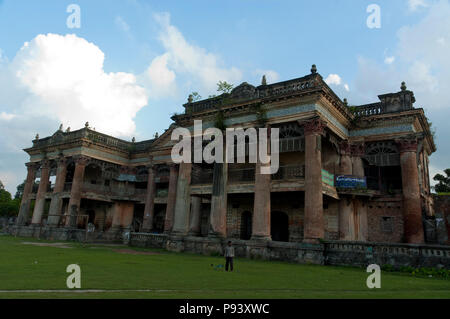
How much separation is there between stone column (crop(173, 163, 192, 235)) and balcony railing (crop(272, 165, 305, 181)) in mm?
6204

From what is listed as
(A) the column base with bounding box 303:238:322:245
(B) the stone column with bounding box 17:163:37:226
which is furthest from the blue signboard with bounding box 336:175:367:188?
(B) the stone column with bounding box 17:163:37:226

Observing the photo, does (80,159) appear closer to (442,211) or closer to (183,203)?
(183,203)

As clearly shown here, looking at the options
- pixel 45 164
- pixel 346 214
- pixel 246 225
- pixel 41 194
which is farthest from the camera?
pixel 45 164

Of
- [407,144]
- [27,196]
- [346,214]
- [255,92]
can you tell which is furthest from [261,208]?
[27,196]

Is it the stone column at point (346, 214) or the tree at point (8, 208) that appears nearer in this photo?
the stone column at point (346, 214)

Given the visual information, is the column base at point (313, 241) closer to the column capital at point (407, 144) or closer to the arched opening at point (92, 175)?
the column capital at point (407, 144)

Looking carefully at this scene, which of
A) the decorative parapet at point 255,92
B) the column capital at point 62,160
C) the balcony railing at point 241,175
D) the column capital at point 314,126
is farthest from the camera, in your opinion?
the column capital at point 62,160

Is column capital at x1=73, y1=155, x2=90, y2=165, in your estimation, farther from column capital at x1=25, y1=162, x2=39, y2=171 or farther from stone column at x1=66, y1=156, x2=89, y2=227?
column capital at x1=25, y1=162, x2=39, y2=171

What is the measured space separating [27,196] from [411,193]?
122 ft

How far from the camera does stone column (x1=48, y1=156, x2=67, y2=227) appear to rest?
32.0 meters

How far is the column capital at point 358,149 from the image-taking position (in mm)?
21406

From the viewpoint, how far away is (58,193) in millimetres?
32562

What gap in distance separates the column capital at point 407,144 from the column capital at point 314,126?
567 cm

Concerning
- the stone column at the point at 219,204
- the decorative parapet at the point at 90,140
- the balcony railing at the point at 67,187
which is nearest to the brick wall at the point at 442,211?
the stone column at the point at 219,204
